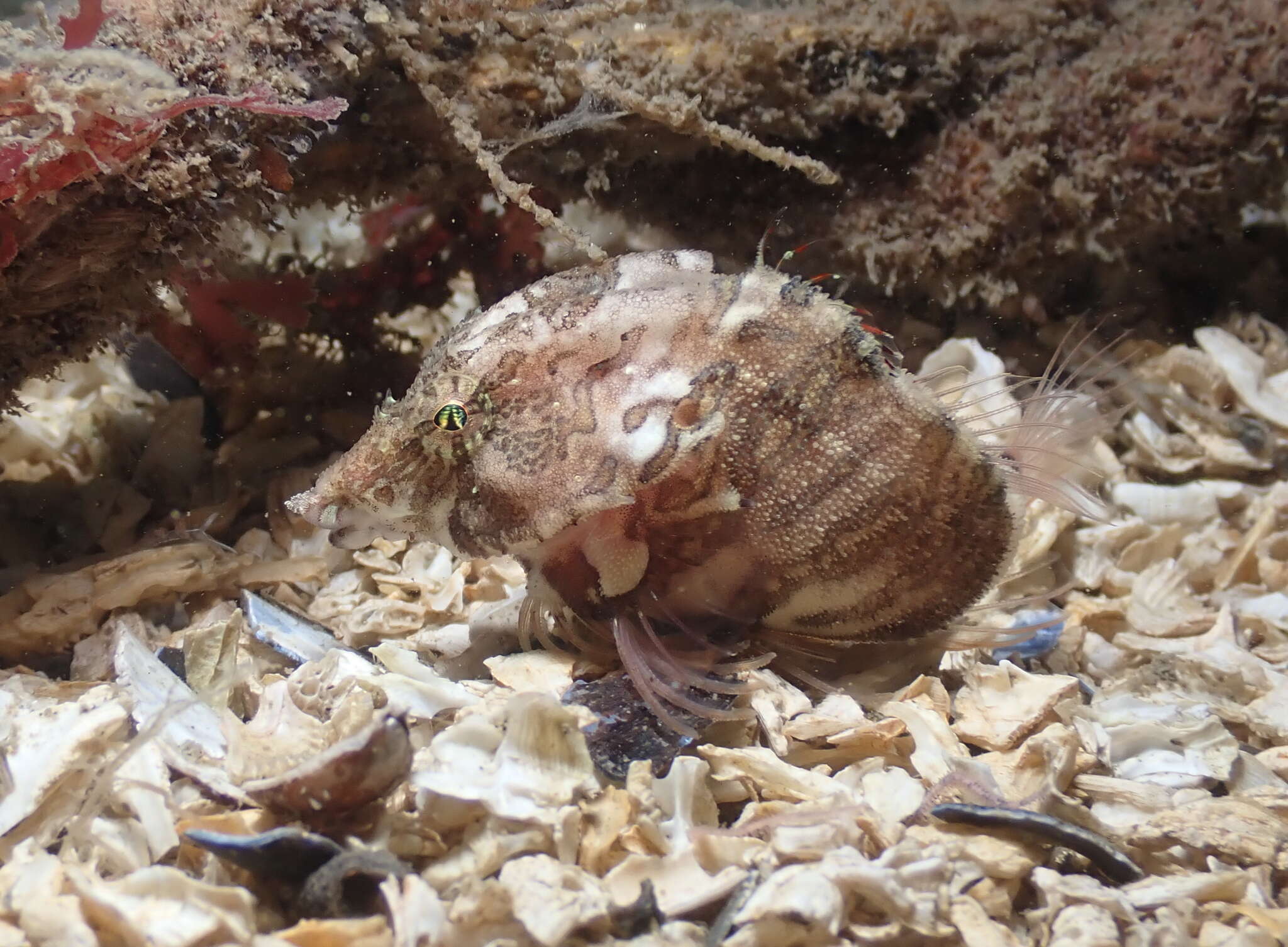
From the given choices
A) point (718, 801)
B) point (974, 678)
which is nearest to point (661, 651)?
point (718, 801)

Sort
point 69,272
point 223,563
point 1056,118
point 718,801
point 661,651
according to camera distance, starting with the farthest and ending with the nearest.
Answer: point 1056,118
point 223,563
point 69,272
point 661,651
point 718,801

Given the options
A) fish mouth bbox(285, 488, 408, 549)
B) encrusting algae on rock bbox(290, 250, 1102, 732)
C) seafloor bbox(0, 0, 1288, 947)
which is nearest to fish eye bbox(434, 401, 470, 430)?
encrusting algae on rock bbox(290, 250, 1102, 732)

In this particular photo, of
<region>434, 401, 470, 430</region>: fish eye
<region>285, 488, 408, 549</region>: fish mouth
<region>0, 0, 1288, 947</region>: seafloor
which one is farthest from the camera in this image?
<region>285, 488, 408, 549</region>: fish mouth

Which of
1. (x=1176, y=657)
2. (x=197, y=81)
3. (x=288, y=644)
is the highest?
(x=197, y=81)

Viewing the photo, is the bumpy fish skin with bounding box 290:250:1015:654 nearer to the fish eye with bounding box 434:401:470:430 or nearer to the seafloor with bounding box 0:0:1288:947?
the fish eye with bounding box 434:401:470:430

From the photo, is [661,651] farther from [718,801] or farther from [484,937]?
[484,937]

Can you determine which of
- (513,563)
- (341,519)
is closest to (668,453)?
(341,519)
